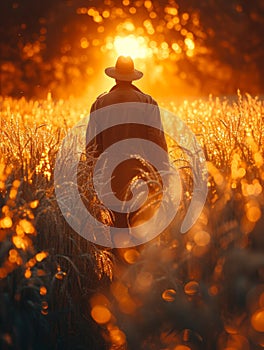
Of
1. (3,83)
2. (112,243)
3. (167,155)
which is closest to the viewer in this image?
(112,243)

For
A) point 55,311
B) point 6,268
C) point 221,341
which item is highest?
point 6,268

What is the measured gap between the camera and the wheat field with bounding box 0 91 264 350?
3.41m

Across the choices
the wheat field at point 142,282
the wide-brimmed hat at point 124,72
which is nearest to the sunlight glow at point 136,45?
the wide-brimmed hat at point 124,72

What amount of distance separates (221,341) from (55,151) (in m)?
2.14

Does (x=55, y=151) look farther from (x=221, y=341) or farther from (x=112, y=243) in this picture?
(x=221, y=341)

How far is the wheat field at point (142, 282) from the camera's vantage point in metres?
3.41

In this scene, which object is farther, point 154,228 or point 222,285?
point 154,228

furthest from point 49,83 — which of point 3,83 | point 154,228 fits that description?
point 154,228

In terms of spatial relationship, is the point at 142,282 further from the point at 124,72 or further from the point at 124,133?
the point at 124,72

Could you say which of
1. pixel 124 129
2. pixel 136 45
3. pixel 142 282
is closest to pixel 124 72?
pixel 124 129

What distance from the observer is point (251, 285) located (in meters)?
3.52

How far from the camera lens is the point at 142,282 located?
358cm

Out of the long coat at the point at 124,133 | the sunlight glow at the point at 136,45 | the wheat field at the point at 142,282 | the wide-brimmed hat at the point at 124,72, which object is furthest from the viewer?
→ the sunlight glow at the point at 136,45

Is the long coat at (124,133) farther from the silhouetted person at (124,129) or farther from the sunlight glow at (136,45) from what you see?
the sunlight glow at (136,45)
